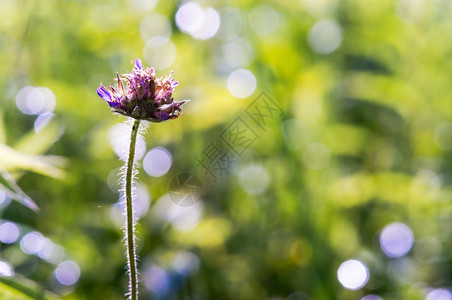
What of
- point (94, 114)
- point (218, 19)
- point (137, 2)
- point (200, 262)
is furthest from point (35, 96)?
point (200, 262)

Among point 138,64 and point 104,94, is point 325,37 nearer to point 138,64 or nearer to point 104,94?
point 138,64

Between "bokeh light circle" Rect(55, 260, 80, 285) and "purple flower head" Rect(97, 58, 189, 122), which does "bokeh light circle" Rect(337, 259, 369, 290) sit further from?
"purple flower head" Rect(97, 58, 189, 122)

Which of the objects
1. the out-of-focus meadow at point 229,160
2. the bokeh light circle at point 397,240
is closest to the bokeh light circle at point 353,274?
the out-of-focus meadow at point 229,160

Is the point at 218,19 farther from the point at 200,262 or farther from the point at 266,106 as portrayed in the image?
the point at 200,262

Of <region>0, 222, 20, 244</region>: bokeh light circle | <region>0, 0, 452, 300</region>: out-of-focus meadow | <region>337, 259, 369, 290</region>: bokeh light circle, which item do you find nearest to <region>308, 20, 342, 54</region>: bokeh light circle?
<region>0, 0, 452, 300</region>: out-of-focus meadow

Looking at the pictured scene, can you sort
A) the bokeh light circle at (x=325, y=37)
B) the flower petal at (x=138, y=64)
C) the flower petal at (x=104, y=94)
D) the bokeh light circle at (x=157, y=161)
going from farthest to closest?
1. the bokeh light circle at (x=325, y=37)
2. the bokeh light circle at (x=157, y=161)
3. the flower petal at (x=138, y=64)
4. the flower petal at (x=104, y=94)

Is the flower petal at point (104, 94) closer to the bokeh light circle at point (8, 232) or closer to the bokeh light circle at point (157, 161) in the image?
the bokeh light circle at point (8, 232)
